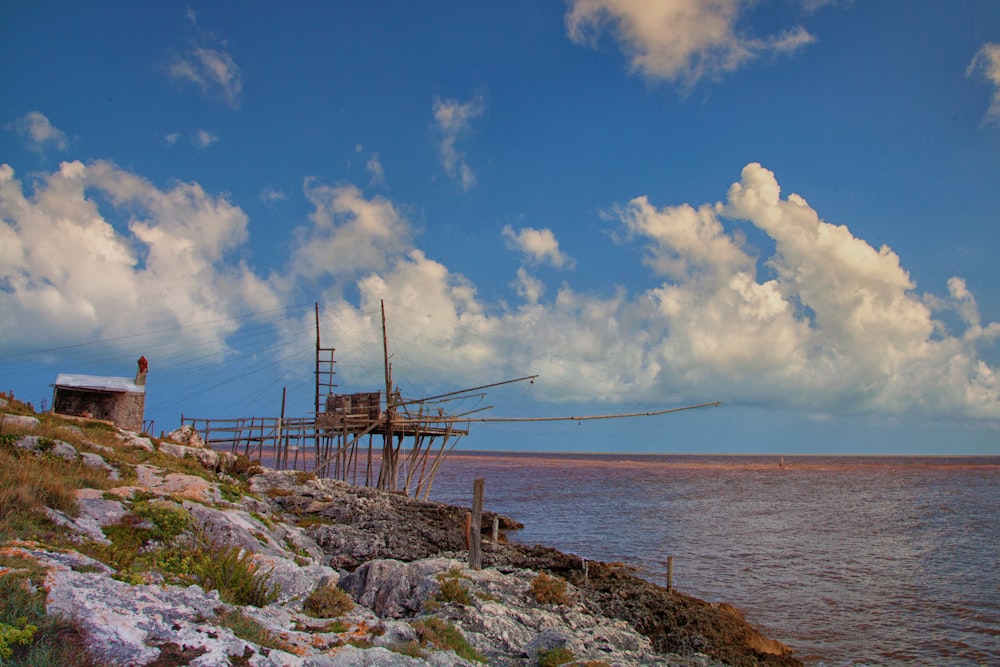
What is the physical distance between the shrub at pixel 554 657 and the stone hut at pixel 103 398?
2748 centimetres

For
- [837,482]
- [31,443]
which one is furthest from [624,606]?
[837,482]

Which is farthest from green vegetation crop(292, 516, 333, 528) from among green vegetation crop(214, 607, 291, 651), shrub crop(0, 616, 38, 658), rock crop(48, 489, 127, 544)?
shrub crop(0, 616, 38, 658)

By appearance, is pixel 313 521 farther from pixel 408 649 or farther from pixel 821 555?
pixel 821 555

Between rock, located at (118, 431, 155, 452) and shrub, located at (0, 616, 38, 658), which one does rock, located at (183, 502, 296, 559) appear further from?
rock, located at (118, 431, 155, 452)

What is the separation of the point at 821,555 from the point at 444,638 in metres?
25.0

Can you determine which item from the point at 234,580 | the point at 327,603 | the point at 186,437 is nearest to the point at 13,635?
the point at 234,580

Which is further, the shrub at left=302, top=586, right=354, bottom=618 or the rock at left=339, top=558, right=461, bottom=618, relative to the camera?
the rock at left=339, top=558, right=461, bottom=618

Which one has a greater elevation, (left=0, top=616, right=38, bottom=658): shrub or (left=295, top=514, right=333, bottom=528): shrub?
(left=0, top=616, right=38, bottom=658): shrub

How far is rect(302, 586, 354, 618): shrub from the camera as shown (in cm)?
1122

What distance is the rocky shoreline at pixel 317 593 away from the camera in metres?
8.31

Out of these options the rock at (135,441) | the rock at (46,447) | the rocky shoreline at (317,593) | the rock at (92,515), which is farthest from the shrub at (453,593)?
the rock at (135,441)

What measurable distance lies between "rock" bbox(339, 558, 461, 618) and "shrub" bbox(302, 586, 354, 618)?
53.9 inches

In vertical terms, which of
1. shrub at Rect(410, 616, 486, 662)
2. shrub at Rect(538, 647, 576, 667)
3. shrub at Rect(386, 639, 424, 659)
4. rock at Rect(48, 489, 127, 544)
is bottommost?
shrub at Rect(538, 647, 576, 667)

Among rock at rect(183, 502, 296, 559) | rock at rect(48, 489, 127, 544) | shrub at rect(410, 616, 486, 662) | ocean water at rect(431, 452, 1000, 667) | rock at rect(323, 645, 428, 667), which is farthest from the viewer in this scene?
ocean water at rect(431, 452, 1000, 667)
